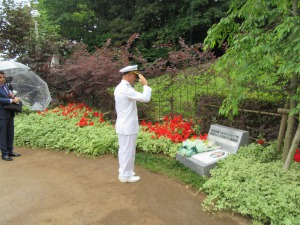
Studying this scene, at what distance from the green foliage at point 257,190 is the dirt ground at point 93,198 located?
0.53 feet

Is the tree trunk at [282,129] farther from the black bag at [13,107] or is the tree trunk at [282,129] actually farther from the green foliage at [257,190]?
the black bag at [13,107]

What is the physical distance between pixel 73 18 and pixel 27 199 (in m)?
20.9

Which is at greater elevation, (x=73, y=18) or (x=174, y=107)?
(x=73, y=18)

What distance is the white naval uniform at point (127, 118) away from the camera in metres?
3.74

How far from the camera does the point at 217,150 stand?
14.6 feet

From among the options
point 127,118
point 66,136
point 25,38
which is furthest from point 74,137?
point 25,38

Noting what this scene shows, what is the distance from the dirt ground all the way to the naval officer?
0.30 metres

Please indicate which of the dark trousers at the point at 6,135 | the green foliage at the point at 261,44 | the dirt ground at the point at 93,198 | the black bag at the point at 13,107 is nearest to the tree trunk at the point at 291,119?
the green foliage at the point at 261,44

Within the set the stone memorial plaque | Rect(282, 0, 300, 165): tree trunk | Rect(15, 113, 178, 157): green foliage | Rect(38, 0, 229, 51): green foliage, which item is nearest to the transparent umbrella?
Rect(15, 113, 178, 157): green foliage

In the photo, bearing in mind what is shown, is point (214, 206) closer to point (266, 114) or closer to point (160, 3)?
point (266, 114)

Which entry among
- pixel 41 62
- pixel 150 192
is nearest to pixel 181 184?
pixel 150 192

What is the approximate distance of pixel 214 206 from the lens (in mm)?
3074

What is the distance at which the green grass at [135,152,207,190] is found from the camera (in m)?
3.79

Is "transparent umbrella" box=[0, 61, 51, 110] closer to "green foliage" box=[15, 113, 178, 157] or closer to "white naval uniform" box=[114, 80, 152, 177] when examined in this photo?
"green foliage" box=[15, 113, 178, 157]
